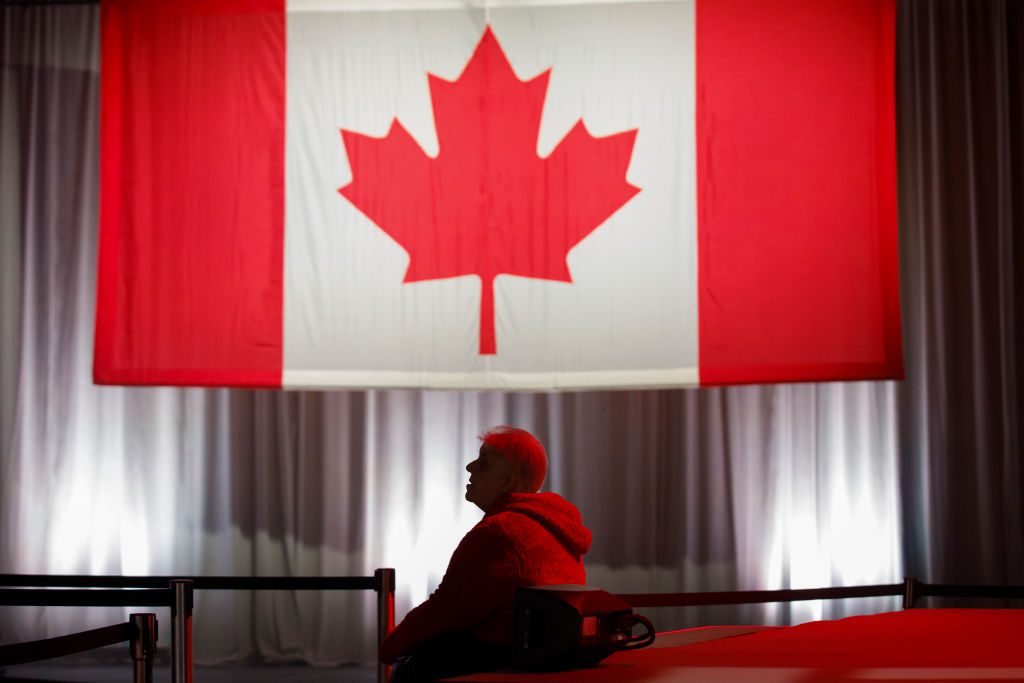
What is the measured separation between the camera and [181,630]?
3.41m

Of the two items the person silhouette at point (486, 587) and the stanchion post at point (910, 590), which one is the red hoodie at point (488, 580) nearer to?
the person silhouette at point (486, 587)

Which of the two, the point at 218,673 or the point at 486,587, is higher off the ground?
the point at 486,587

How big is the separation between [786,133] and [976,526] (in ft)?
7.02

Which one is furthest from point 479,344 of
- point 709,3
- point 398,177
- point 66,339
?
point 66,339

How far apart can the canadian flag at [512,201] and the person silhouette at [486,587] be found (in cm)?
223

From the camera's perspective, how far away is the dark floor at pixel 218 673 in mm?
5367

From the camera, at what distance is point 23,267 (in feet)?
19.4

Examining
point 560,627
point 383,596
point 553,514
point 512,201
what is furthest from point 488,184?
point 560,627

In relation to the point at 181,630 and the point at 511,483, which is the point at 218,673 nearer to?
the point at 181,630

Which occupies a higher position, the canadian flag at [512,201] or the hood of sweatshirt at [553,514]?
Result: the canadian flag at [512,201]

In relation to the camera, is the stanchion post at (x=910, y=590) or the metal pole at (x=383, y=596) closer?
the metal pole at (x=383, y=596)

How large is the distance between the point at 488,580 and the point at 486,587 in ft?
0.05

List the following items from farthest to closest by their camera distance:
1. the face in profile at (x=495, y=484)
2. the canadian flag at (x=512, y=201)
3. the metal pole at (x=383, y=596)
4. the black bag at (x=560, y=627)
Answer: the canadian flag at (x=512, y=201) → the metal pole at (x=383, y=596) → the face in profile at (x=495, y=484) → the black bag at (x=560, y=627)

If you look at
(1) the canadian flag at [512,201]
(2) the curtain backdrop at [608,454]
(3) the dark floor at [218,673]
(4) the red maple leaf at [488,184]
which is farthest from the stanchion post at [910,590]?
(3) the dark floor at [218,673]
